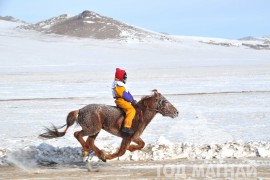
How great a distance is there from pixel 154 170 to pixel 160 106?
45.2 inches

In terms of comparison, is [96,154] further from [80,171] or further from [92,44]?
[92,44]

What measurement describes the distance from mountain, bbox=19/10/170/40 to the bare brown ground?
6789 cm

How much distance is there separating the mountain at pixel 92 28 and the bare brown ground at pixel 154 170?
67.9 metres

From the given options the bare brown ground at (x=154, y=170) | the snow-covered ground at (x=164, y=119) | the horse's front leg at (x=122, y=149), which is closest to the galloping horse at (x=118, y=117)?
the horse's front leg at (x=122, y=149)

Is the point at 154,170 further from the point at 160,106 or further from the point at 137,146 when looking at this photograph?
the point at 160,106

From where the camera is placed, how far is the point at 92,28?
82.8 m

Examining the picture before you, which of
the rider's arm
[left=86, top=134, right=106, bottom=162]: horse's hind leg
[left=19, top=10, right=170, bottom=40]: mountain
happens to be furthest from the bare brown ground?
[left=19, top=10, right=170, bottom=40]: mountain

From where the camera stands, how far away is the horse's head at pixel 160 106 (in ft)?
25.6

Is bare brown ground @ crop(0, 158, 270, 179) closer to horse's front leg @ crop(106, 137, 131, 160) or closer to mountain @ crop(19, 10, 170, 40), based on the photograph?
horse's front leg @ crop(106, 137, 131, 160)

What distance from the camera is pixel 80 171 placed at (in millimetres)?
7457

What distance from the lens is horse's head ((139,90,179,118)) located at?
25.6ft

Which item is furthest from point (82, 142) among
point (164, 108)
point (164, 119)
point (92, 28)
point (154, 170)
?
point (92, 28)

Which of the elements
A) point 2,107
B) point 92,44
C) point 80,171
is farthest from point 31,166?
point 92,44

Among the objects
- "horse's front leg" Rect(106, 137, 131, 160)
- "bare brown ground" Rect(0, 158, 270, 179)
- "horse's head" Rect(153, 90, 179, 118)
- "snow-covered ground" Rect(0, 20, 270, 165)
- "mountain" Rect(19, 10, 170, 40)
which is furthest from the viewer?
"mountain" Rect(19, 10, 170, 40)
